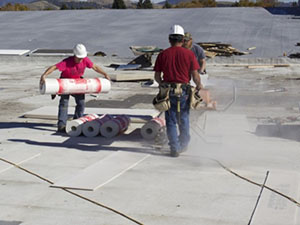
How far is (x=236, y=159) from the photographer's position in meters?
9.21

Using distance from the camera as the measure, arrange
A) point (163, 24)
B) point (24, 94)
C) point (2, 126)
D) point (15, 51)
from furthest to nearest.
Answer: point (163, 24) → point (15, 51) → point (24, 94) → point (2, 126)

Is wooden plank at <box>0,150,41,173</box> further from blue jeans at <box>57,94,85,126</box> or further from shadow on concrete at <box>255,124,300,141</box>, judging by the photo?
shadow on concrete at <box>255,124,300,141</box>

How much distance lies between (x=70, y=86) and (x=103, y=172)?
2.75m

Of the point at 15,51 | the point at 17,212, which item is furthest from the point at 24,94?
the point at 15,51

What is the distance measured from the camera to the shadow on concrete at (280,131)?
10.7 metres

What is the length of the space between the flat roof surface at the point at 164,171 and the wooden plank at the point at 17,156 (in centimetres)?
2

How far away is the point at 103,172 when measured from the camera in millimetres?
8477

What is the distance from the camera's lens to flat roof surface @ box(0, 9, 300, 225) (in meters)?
6.80

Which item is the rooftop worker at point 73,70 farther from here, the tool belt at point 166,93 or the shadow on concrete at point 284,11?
the shadow on concrete at point 284,11

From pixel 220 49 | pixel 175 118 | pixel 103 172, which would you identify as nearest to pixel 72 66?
pixel 175 118

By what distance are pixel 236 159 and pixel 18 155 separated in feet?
11.4

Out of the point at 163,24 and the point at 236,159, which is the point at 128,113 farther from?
the point at 163,24

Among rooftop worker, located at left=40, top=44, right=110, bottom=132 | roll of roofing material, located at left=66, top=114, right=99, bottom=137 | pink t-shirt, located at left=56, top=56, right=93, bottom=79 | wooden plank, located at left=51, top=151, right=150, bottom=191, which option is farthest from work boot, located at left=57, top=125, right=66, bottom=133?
wooden plank, located at left=51, top=151, right=150, bottom=191

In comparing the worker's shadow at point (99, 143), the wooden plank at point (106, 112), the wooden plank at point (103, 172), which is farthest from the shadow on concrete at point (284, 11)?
the wooden plank at point (103, 172)
